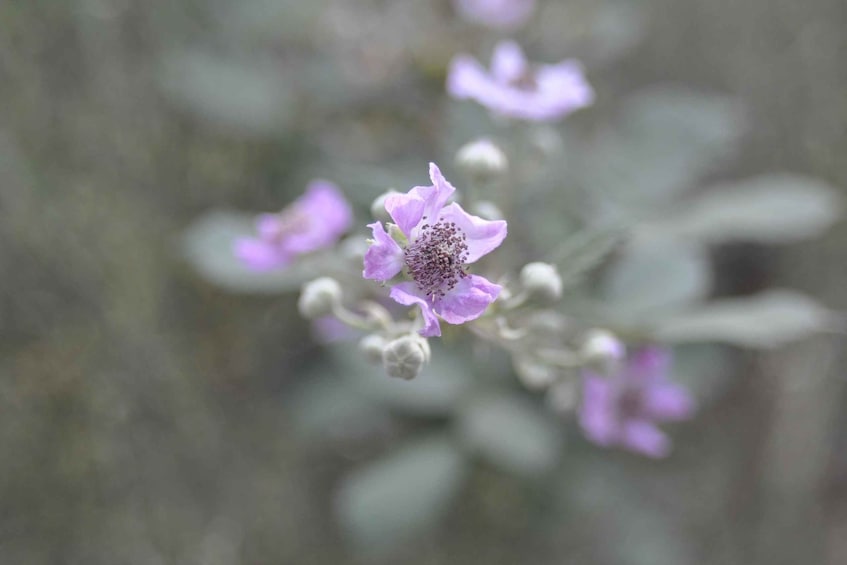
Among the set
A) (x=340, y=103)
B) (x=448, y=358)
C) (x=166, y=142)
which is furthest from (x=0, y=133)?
(x=448, y=358)

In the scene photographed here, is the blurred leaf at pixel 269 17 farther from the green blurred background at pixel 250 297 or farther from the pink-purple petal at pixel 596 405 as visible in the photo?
the pink-purple petal at pixel 596 405

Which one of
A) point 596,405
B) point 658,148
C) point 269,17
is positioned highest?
point 269,17

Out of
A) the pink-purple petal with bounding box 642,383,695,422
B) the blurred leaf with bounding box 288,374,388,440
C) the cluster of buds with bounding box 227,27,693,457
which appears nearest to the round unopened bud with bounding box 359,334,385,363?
the cluster of buds with bounding box 227,27,693,457

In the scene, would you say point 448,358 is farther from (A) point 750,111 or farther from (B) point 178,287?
(A) point 750,111

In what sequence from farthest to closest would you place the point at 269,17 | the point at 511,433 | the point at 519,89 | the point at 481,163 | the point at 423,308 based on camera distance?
the point at 269,17 → the point at 511,433 → the point at 519,89 → the point at 481,163 → the point at 423,308

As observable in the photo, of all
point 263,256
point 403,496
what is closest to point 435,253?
point 263,256

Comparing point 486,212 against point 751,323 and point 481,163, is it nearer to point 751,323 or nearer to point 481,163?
point 481,163

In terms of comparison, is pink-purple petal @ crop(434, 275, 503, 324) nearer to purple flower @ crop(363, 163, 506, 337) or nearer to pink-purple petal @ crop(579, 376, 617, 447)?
purple flower @ crop(363, 163, 506, 337)
